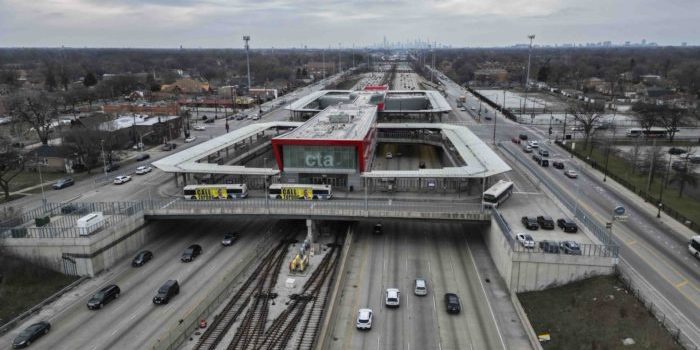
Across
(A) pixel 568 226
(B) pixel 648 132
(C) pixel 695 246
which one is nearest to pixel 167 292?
(A) pixel 568 226

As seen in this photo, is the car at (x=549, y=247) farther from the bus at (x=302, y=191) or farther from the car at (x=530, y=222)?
the bus at (x=302, y=191)

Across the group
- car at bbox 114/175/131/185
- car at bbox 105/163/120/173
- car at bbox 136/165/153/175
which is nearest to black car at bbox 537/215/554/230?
car at bbox 114/175/131/185

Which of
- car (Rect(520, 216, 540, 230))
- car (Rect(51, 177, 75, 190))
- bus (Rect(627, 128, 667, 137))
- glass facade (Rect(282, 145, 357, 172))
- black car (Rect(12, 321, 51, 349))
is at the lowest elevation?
black car (Rect(12, 321, 51, 349))

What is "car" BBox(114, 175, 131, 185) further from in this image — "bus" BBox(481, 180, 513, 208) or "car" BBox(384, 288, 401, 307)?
"bus" BBox(481, 180, 513, 208)

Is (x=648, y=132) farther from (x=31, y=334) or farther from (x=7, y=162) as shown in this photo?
(x=7, y=162)

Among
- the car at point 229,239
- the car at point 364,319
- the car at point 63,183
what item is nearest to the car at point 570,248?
the car at point 364,319

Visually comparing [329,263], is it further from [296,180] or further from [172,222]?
[172,222]
